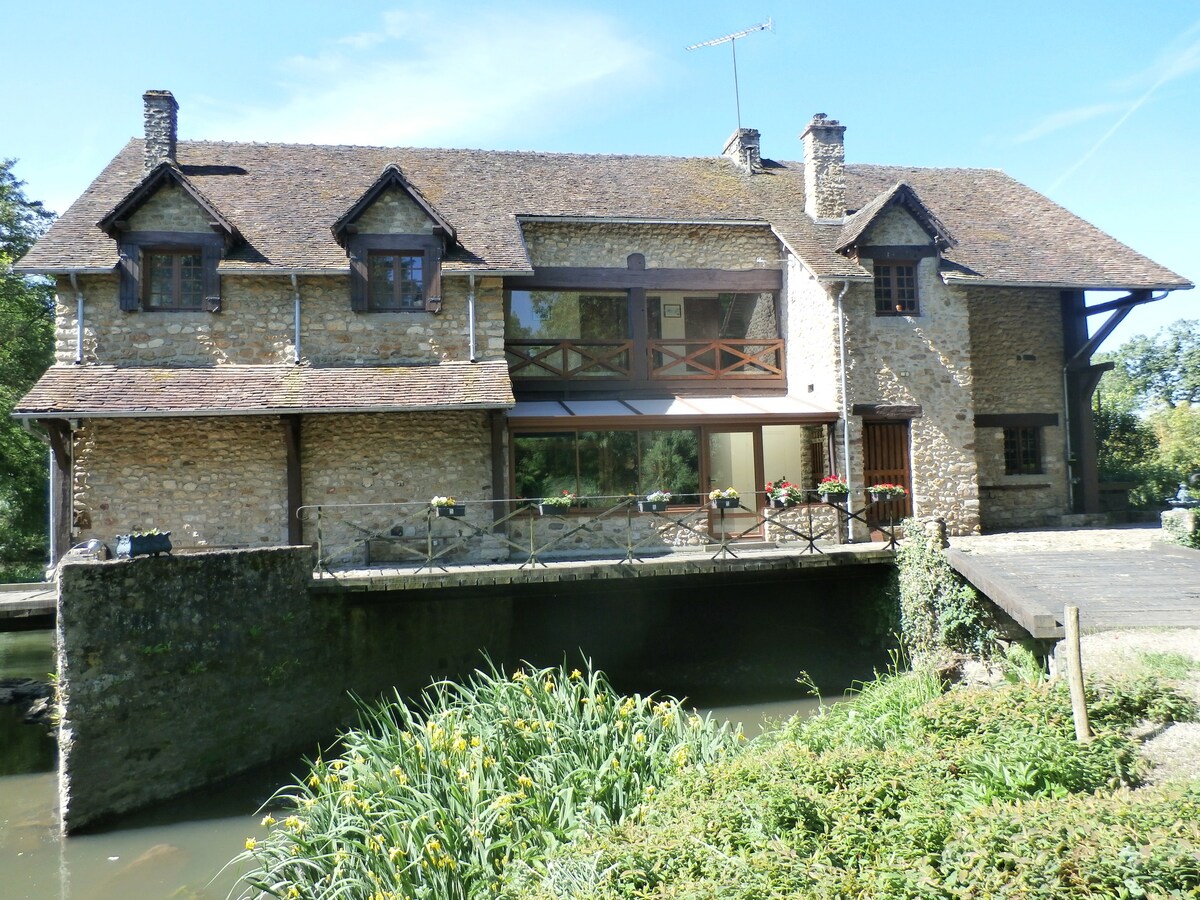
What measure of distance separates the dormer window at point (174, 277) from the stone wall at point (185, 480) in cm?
200

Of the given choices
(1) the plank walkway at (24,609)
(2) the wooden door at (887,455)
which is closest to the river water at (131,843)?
(1) the plank walkway at (24,609)

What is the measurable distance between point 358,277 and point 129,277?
Answer: 3413 mm

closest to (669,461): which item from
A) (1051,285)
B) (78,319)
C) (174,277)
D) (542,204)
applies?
(542,204)

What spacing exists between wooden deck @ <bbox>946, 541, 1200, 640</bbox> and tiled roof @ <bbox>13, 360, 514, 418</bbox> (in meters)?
6.92

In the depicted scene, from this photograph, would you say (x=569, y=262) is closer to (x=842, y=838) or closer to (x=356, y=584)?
(x=356, y=584)

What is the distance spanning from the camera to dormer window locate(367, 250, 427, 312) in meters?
13.5

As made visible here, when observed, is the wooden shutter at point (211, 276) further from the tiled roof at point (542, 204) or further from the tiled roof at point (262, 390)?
the tiled roof at point (262, 390)

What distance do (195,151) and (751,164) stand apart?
10844 millimetres

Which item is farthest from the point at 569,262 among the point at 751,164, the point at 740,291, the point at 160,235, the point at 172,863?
the point at 172,863

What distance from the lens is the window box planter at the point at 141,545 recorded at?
884cm

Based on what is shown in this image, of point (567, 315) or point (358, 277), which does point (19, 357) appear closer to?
point (358, 277)

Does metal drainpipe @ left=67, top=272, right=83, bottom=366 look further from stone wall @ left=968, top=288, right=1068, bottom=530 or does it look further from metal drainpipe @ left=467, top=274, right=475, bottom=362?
stone wall @ left=968, top=288, right=1068, bottom=530

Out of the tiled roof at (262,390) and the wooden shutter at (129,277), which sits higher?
the wooden shutter at (129,277)

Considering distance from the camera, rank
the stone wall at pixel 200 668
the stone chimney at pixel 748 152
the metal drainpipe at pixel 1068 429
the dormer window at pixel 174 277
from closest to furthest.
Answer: the stone wall at pixel 200 668 < the dormer window at pixel 174 277 < the metal drainpipe at pixel 1068 429 < the stone chimney at pixel 748 152
